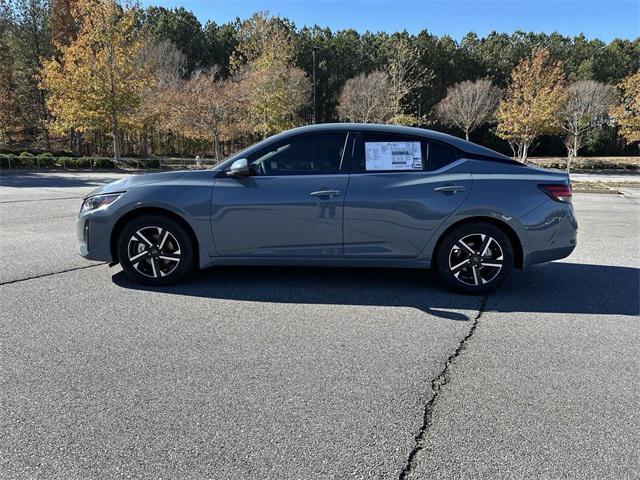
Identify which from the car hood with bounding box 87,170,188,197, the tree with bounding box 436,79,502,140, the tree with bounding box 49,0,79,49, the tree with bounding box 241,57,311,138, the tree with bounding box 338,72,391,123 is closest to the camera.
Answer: the car hood with bounding box 87,170,188,197

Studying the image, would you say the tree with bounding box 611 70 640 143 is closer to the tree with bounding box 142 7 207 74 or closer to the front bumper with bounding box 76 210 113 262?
the front bumper with bounding box 76 210 113 262

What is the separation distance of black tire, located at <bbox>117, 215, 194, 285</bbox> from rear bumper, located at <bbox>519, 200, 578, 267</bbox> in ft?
11.0

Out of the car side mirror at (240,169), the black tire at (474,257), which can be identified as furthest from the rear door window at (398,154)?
the car side mirror at (240,169)

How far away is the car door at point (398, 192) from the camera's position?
472cm

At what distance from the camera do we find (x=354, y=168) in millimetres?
4816

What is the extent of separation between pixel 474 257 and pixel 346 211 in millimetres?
1363

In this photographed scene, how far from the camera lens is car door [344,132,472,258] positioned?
4.72m

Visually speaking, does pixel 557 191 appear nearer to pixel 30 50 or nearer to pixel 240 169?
pixel 240 169

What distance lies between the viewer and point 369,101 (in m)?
38.1

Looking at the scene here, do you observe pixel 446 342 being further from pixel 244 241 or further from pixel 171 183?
pixel 171 183

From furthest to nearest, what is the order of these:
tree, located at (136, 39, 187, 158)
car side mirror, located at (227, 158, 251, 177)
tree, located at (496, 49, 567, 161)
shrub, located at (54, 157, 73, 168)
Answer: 1. tree, located at (496, 49, 567, 161)
2. tree, located at (136, 39, 187, 158)
3. shrub, located at (54, 157, 73, 168)
4. car side mirror, located at (227, 158, 251, 177)

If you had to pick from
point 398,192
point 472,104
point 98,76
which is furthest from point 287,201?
point 472,104

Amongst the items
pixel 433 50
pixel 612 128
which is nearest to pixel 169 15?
pixel 433 50

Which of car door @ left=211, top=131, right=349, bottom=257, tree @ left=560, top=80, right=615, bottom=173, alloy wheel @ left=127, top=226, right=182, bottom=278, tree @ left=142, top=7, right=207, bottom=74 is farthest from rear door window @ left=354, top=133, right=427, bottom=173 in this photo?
tree @ left=142, top=7, right=207, bottom=74
